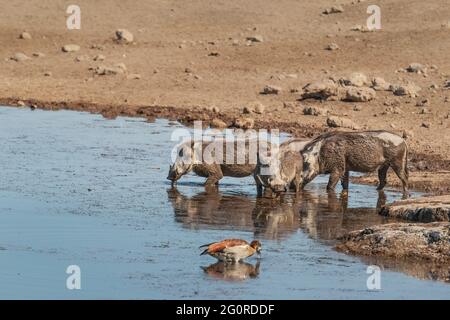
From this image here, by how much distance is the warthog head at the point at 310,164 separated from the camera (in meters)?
18.0

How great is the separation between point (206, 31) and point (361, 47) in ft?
15.8

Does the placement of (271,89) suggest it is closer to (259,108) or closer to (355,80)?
(355,80)

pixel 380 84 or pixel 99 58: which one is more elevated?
pixel 99 58

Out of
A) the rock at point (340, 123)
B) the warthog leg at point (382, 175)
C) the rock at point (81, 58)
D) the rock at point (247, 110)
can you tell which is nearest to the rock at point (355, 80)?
the rock at point (247, 110)

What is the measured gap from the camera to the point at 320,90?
2681 cm

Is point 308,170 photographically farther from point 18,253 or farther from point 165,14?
point 165,14

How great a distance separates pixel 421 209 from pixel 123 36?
19256 mm

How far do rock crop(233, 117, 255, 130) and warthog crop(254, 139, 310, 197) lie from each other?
580 cm

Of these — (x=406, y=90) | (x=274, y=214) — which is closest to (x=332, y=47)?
(x=406, y=90)

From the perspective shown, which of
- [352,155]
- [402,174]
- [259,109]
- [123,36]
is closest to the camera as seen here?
[352,155]

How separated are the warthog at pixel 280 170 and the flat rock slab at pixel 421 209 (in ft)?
6.15

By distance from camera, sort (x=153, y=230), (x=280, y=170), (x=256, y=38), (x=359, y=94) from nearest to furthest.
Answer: (x=153, y=230)
(x=280, y=170)
(x=359, y=94)
(x=256, y=38)

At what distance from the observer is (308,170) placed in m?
18.0

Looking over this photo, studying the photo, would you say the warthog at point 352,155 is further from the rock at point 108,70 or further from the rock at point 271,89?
the rock at point 108,70
